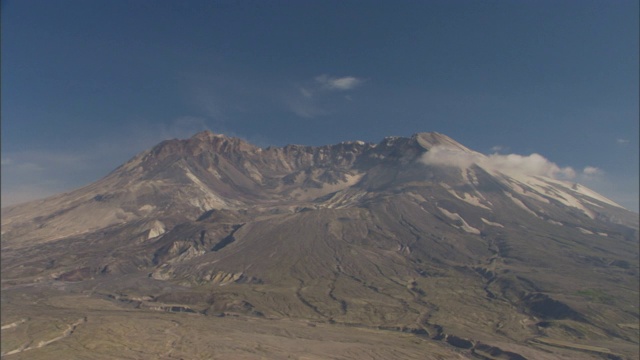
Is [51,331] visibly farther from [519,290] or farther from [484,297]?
[519,290]

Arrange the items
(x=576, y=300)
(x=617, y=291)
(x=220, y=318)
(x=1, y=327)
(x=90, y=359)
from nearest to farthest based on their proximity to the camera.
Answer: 1. (x=90, y=359)
2. (x=1, y=327)
3. (x=220, y=318)
4. (x=576, y=300)
5. (x=617, y=291)

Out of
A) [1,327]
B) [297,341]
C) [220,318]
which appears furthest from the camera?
[220,318]

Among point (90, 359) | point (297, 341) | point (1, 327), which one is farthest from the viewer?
point (1, 327)

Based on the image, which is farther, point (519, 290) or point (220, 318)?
point (519, 290)

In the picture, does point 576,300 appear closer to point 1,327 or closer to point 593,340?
point 593,340

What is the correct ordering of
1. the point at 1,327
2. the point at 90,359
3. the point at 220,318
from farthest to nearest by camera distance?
1. the point at 220,318
2. the point at 1,327
3. the point at 90,359

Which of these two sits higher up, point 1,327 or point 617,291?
point 617,291

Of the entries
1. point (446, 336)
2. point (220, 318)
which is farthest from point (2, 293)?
point (446, 336)

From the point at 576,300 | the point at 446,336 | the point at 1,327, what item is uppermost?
the point at 576,300

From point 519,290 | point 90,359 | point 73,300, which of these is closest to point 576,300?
point 519,290
